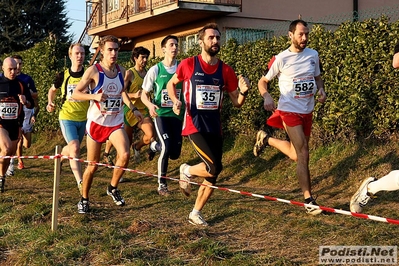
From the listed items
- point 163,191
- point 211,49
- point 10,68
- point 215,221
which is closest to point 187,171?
point 215,221

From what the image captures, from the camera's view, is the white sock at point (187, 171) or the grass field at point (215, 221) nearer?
the grass field at point (215, 221)

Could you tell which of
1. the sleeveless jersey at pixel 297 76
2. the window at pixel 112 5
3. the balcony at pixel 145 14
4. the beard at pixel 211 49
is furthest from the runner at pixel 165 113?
the window at pixel 112 5

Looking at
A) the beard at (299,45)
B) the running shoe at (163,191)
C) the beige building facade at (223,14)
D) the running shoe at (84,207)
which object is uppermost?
the beige building facade at (223,14)

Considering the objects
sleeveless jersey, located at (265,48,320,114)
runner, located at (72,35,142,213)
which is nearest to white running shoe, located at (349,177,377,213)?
sleeveless jersey, located at (265,48,320,114)

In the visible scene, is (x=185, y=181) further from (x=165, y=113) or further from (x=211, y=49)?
(x=165, y=113)

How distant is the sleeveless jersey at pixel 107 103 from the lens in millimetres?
8156

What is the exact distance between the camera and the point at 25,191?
10203mm

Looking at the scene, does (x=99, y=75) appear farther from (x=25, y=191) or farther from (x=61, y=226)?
(x=25, y=191)

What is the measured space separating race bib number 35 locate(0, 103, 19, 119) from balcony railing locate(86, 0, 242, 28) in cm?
1220

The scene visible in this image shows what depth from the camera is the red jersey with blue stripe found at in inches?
289

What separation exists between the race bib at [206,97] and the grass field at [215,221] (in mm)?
1352

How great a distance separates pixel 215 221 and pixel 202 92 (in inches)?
59.7

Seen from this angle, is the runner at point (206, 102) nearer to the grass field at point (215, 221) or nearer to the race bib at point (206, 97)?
the race bib at point (206, 97)

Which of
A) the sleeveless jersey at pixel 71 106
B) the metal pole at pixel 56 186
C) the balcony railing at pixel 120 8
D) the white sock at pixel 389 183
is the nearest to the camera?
the white sock at pixel 389 183
